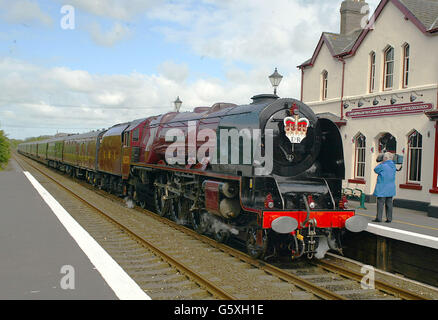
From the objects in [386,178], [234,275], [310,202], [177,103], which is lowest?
[234,275]

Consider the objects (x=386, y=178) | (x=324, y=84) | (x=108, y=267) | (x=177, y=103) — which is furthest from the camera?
(x=324, y=84)

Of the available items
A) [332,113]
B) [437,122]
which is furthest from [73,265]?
[332,113]

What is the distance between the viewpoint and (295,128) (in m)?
7.68

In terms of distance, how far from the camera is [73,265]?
6078 mm

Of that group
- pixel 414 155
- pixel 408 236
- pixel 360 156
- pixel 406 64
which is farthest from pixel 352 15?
pixel 408 236

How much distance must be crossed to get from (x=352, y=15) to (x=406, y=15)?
5.91 m

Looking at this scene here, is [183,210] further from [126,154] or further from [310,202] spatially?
[126,154]

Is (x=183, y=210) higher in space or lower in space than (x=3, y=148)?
lower

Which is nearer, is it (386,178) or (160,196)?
(386,178)

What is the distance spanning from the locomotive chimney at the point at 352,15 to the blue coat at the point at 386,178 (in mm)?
13224

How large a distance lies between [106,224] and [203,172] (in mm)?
3687

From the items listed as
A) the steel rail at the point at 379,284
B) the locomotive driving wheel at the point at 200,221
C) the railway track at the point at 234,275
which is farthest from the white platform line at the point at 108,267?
the steel rail at the point at 379,284

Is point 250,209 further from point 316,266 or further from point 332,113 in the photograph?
point 332,113

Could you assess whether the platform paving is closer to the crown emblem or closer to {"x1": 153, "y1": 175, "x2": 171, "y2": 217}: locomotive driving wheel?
{"x1": 153, "y1": 175, "x2": 171, "y2": 217}: locomotive driving wheel
